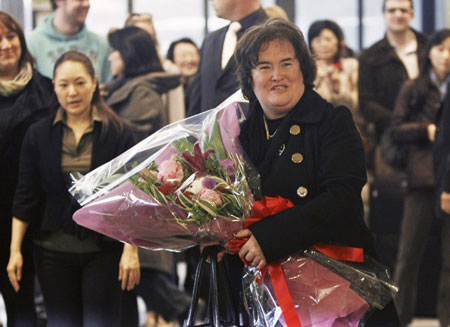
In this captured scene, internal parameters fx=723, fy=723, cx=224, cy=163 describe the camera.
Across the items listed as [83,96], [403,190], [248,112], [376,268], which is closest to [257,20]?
[83,96]

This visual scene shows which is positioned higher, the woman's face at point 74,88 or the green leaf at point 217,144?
the woman's face at point 74,88

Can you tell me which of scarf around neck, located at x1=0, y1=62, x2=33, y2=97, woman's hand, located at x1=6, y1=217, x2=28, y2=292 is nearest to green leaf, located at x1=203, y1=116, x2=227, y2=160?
woman's hand, located at x1=6, y1=217, x2=28, y2=292

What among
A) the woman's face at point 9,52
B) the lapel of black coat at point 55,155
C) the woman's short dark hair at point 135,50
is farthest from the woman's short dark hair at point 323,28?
the lapel of black coat at point 55,155

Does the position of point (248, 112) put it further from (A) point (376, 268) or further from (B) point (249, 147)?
(A) point (376, 268)

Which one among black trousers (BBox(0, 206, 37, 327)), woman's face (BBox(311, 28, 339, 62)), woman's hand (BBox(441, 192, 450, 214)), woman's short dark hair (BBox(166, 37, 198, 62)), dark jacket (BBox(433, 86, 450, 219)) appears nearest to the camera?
black trousers (BBox(0, 206, 37, 327))

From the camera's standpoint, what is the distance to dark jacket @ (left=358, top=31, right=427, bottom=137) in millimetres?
4473

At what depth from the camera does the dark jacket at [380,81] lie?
4.47m

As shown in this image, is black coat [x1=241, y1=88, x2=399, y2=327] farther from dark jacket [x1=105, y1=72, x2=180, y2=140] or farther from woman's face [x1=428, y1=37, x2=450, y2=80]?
woman's face [x1=428, y1=37, x2=450, y2=80]

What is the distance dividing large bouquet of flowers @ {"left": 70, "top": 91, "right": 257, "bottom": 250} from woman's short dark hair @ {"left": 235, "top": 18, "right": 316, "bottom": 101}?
194 millimetres

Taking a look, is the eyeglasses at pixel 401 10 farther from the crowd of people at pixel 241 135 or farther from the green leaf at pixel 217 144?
the green leaf at pixel 217 144

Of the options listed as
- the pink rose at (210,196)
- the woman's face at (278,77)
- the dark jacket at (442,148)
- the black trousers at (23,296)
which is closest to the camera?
the pink rose at (210,196)

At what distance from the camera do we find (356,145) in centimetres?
203

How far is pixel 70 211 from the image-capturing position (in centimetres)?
292

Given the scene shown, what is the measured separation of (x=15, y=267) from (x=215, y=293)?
1.35m
